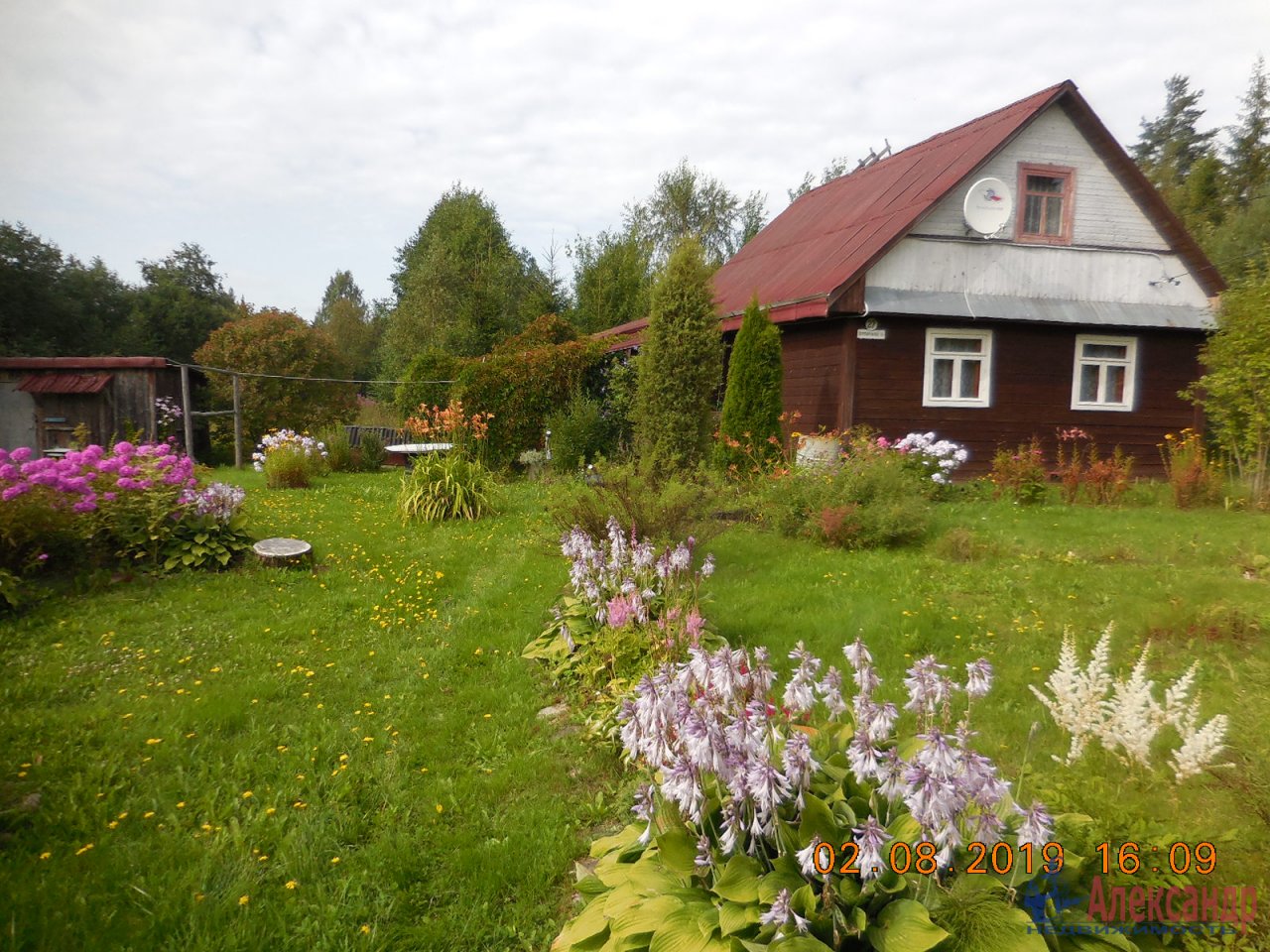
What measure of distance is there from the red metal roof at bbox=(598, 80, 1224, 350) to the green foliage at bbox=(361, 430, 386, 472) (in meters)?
5.11

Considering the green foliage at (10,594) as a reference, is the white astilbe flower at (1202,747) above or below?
above

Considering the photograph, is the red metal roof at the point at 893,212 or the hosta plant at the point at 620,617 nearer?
the hosta plant at the point at 620,617

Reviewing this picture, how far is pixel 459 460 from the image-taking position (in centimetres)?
994

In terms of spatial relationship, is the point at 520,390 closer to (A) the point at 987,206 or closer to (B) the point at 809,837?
(A) the point at 987,206

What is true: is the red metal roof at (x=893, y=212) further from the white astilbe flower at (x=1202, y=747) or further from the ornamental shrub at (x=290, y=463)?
the white astilbe flower at (x=1202, y=747)

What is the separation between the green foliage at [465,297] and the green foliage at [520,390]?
13972 millimetres

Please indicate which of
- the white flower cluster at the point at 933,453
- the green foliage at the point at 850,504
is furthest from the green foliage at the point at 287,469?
the white flower cluster at the point at 933,453

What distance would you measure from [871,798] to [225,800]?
276cm

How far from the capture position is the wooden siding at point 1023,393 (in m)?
12.0

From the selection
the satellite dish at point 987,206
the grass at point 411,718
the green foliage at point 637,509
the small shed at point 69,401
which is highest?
the satellite dish at point 987,206

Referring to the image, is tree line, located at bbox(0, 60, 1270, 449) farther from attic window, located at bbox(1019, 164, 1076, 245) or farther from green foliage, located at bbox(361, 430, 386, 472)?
attic window, located at bbox(1019, 164, 1076, 245)

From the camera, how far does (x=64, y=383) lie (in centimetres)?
1427

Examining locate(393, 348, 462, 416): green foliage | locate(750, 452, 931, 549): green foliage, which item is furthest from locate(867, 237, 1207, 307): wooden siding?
locate(393, 348, 462, 416): green foliage

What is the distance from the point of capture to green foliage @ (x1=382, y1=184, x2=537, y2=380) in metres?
28.5
